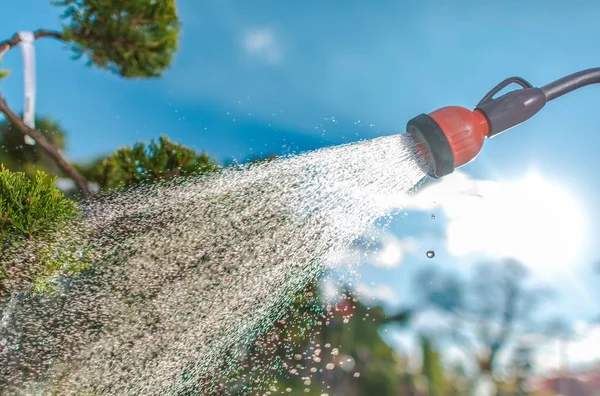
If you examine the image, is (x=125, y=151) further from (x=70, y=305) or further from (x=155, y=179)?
(x=70, y=305)

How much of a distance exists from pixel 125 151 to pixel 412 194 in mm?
1508

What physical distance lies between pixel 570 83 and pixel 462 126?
0.71ft

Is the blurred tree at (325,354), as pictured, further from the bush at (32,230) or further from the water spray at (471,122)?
the water spray at (471,122)

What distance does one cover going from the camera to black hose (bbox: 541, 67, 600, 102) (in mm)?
824

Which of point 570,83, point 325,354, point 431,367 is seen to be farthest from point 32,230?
point 431,367

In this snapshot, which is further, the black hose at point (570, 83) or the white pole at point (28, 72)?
the white pole at point (28, 72)

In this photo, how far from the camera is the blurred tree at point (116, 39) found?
212 centimetres

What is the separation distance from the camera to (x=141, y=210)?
190 centimetres

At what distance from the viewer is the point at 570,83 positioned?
0.83m

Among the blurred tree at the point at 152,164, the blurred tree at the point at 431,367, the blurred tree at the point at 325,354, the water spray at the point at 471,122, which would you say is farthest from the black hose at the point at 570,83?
the blurred tree at the point at 431,367

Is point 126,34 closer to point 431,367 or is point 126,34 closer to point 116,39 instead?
point 116,39

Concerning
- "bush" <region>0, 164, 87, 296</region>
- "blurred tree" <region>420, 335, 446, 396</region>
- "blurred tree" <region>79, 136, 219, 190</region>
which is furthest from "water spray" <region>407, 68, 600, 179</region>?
"blurred tree" <region>420, 335, 446, 396</region>

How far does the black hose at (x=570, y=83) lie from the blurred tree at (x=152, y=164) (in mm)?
1556

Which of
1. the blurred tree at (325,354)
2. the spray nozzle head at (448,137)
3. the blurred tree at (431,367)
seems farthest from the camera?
the blurred tree at (431,367)
